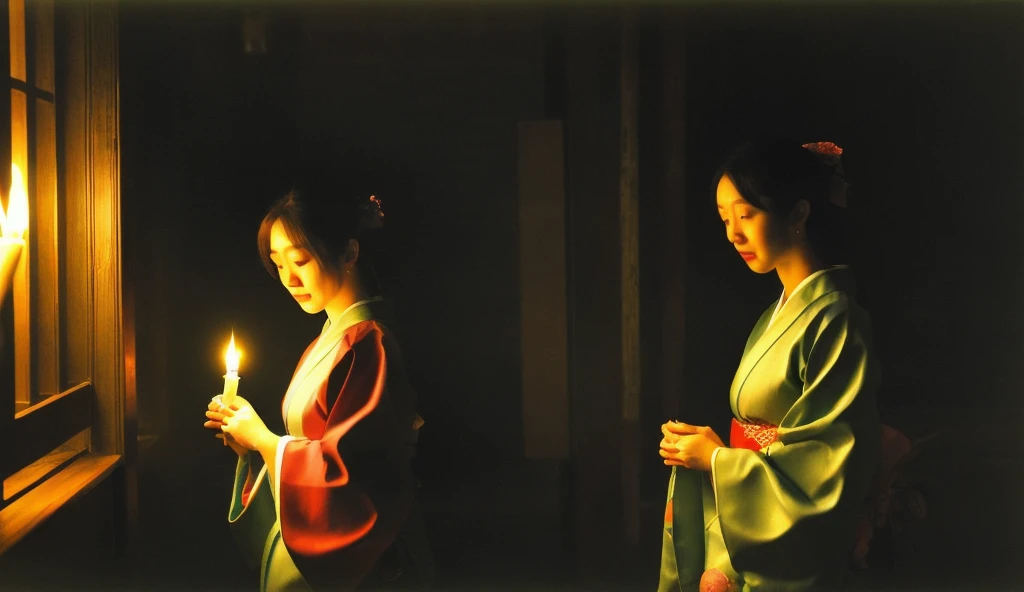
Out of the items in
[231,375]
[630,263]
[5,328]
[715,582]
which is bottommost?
[715,582]

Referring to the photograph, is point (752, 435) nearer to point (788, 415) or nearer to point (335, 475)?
point (788, 415)

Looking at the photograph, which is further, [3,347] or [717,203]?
[717,203]

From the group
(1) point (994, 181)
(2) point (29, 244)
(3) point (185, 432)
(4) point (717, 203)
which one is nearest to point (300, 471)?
(3) point (185, 432)

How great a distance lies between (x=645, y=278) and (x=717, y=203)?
0.70ft

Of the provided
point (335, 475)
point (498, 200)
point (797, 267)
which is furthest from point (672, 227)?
point (335, 475)

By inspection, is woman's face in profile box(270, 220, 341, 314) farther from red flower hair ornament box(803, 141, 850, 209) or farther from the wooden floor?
red flower hair ornament box(803, 141, 850, 209)

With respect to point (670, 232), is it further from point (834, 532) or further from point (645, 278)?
point (834, 532)

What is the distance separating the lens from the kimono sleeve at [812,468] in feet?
5.15

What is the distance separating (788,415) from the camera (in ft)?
5.17

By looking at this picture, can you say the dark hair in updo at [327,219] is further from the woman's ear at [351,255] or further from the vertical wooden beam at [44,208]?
the vertical wooden beam at [44,208]

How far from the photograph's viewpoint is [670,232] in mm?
1728

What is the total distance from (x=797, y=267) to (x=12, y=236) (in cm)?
142

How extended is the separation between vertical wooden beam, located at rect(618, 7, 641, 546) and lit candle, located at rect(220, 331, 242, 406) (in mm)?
819

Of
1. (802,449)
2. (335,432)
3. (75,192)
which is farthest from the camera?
(75,192)
